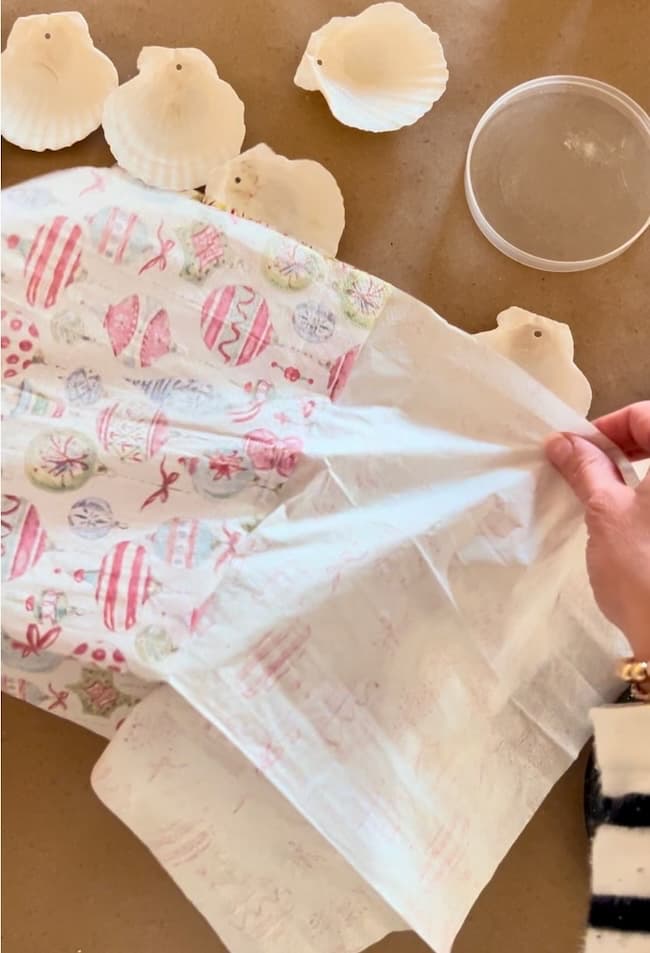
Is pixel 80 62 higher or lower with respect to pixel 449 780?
higher

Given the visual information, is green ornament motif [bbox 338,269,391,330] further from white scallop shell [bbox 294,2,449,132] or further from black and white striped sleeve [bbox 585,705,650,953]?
black and white striped sleeve [bbox 585,705,650,953]

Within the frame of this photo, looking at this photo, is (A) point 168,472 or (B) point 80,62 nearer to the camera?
(A) point 168,472

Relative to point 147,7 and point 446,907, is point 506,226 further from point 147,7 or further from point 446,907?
point 446,907

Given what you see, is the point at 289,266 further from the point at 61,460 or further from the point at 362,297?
the point at 61,460

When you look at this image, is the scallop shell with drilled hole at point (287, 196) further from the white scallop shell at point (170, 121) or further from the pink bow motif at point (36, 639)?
the pink bow motif at point (36, 639)

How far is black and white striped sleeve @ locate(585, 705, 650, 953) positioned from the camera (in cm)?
49

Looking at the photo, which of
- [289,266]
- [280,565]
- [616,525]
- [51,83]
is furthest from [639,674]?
[51,83]

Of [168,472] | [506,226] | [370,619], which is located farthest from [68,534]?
[506,226]

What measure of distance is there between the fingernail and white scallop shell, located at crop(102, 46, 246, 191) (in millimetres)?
347

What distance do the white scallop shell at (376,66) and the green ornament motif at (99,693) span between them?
0.48 m

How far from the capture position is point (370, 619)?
1.82 ft

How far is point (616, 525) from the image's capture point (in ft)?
1.73

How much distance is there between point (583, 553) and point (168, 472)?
0.28 meters

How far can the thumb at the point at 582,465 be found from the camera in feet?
1.80
